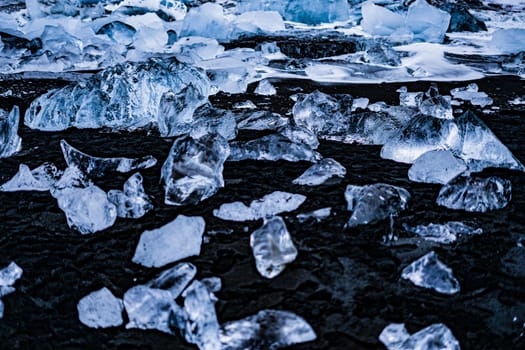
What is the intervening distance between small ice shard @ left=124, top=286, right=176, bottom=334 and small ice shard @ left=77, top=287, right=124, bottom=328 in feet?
0.07

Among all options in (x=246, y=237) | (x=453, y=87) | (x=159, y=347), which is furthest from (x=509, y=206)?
(x=453, y=87)

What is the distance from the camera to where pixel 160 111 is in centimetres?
226

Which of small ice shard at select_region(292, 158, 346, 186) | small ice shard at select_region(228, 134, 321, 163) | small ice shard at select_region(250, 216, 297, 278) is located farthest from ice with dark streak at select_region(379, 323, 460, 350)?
small ice shard at select_region(228, 134, 321, 163)

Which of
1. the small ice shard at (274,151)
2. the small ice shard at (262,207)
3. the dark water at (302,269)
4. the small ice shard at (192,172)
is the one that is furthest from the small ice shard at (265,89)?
the small ice shard at (262,207)

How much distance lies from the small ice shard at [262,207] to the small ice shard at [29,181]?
1.85ft

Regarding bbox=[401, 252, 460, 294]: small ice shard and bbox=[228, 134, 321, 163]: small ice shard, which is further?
bbox=[228, 134, 321, 163]: small ice shard

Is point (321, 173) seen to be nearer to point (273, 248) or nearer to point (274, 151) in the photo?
point (274, 151)

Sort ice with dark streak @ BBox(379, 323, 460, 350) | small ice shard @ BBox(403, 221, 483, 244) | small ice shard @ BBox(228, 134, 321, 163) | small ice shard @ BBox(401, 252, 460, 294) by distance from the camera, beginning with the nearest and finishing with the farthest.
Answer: ice with dark streak @ BBox(379, 323, 460, 350)
small ice shard @ BBox(401, 252, 460, 294)
small ice shard @ BBox(403, 221, 483, 244)
small ice shard @ BBox(228, 134, 321, 163)

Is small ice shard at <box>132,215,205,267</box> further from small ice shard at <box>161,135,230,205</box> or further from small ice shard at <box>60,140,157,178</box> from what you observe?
small ice shard at <box>60,140,157,178</box>

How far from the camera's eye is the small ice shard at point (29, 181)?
1677mm

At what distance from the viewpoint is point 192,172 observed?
1596 mm

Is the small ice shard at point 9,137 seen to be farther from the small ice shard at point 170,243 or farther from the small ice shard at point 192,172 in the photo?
Result: the small ice shard at point 170,243

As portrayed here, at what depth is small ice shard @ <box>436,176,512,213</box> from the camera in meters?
1.52

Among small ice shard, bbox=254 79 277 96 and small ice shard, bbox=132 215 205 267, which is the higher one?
small ice shard, bbox=132 215 205 267
